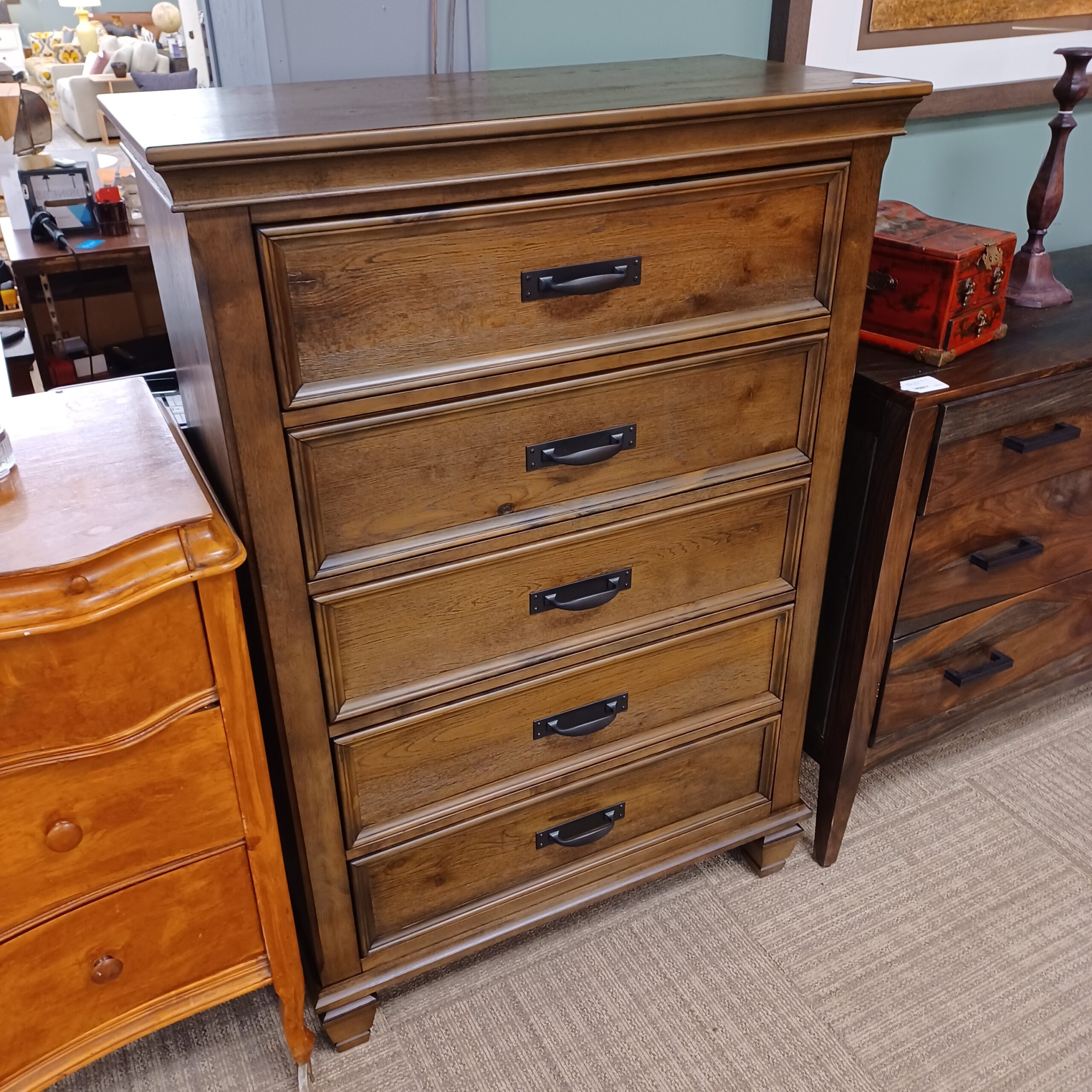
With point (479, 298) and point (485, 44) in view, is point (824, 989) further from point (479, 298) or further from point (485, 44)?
point (485, 44)

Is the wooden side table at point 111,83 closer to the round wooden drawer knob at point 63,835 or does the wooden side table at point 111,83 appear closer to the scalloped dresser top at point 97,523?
the scalloped dresser top at point 97,523

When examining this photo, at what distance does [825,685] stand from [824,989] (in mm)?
472

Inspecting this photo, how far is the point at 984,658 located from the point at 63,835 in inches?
57.4

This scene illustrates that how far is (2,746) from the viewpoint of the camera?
950mm

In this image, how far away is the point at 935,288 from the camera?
140cm

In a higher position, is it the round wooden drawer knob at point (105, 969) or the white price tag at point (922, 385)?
the white price tag at point (922, 385)

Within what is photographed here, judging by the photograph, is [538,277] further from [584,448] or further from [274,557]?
[274,557]

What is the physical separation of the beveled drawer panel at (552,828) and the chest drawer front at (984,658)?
253mm

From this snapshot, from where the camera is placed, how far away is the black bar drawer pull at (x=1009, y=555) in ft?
5.08

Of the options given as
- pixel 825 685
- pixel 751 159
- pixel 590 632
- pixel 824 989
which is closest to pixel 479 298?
pixel 751 159

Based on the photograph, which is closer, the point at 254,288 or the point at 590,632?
the point at 254,288

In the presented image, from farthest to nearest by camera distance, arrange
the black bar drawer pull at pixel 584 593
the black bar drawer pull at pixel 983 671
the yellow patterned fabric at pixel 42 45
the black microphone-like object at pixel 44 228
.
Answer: the yellow patterned fabric at pixel 42 45 < the black microphone-like object at pixel 44 228 < the black bar drawer pull at pixel 983 671 < the black bar drawer pull at pixel 584 593

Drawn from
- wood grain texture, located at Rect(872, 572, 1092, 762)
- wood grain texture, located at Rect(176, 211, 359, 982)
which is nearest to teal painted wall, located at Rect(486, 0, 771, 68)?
wood grain texture, located at Rect(176, 211, 359, 982)

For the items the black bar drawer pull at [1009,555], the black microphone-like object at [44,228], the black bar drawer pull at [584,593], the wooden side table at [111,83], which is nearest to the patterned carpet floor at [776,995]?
the black bar drawer pull at [1009,555]
